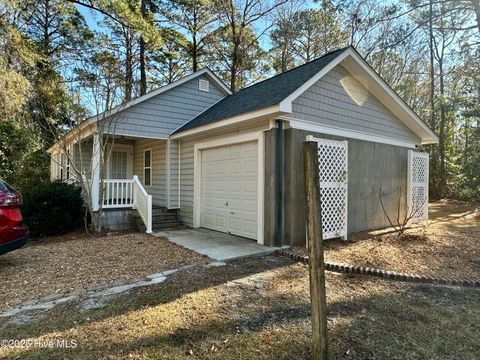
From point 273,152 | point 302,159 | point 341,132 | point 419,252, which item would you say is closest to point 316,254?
point 273,152

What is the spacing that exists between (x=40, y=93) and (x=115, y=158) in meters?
5.60

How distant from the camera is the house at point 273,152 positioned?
21.4 ft

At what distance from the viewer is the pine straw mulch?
5.33 m

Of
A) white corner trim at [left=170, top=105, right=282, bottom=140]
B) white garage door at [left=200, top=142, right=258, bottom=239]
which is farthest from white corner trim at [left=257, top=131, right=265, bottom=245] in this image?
white corner trim at [left=170, top=105, right=282, bottom=140]

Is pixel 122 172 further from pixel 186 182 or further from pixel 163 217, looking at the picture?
pixel 186 182

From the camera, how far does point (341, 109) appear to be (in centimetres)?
765

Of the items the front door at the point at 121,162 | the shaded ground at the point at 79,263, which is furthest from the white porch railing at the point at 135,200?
the front door at the point at 121,162

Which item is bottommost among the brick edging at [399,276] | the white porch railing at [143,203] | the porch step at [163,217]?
the brick edging at [399,276]

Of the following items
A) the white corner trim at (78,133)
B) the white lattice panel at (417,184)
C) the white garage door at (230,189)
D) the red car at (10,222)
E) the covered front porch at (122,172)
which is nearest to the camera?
the red car at (10,222)

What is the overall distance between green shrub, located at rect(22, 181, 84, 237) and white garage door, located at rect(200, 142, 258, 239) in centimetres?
384

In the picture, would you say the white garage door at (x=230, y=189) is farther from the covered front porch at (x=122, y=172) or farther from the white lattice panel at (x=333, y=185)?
the covered front porch at (x=122, y=172)

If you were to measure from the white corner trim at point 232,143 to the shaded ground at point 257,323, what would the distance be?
2.26 meters

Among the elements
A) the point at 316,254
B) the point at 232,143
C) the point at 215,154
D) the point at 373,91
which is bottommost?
the point at 316,254

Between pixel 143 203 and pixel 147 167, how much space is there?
3.21m
